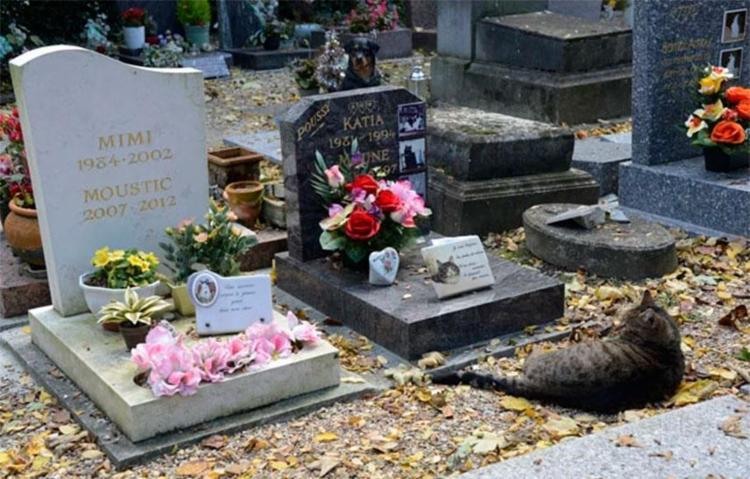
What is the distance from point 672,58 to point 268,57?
27.0 feet

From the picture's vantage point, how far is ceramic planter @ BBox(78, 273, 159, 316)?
4980 mm

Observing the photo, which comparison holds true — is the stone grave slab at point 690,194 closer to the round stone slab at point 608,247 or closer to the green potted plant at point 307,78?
the round stone slab at point 608,247

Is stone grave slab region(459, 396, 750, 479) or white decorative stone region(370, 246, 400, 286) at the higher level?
white decorative stone region(370, 246, 400, 286)

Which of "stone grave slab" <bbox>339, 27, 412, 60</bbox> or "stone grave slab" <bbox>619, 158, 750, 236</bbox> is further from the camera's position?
"stone grave slab" <bbox>339, 27, 412, 60</bbox>

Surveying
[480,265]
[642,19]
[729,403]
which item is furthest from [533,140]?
[729,403]

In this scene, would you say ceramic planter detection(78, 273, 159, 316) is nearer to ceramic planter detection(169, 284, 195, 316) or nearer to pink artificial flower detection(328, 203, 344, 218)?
ceramic planter detection(169, 284, 195, 316)

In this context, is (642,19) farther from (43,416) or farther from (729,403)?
(43,416)

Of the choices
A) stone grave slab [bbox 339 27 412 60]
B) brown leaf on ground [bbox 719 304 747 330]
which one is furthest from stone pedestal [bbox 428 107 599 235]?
stone grave slab [bbox 339 27 412 60]

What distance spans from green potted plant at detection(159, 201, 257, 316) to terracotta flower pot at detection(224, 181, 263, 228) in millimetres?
1602

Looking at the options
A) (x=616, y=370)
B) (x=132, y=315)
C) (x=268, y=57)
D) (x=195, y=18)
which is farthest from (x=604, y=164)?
(x=195, y=18)

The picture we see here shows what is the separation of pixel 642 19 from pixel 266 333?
3708 millimetres

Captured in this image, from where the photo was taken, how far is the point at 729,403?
4.05 meters

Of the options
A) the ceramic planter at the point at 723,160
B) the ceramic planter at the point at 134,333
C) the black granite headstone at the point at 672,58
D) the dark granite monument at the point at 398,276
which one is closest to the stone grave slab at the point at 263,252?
the dark granite monument at the point at 398,276

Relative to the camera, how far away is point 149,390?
14.1 ft
